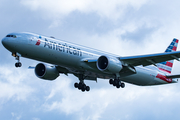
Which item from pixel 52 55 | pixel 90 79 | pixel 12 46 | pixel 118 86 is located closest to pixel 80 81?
pixel 90 79

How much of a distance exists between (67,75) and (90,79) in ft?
12.3

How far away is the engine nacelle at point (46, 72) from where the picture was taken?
40469 millimetres

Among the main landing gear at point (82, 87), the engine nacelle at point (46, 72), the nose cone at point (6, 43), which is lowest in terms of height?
the main landing gear at point (82, 87)

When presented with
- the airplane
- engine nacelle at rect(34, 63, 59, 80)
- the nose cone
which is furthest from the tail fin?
the nose cone

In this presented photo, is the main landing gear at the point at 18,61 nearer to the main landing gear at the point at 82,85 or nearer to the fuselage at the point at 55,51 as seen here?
the fuselage at the point at 55,51

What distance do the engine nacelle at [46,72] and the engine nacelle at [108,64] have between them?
7.64 meters

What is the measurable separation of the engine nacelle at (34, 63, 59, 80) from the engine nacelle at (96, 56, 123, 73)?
7.64 meters

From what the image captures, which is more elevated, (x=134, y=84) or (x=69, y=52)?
(x=69, y=52)

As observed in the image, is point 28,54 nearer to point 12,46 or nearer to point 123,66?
point 12,46

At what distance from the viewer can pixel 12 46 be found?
3198 cm

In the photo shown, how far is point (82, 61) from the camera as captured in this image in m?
35.9

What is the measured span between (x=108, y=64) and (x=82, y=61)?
3.05 m

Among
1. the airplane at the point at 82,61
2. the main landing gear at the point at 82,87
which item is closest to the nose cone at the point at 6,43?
the airplane at the point at 82,61

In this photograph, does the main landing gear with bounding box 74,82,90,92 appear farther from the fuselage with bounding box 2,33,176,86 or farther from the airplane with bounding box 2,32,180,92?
the fuselage with bounding box 2,33,176,86
